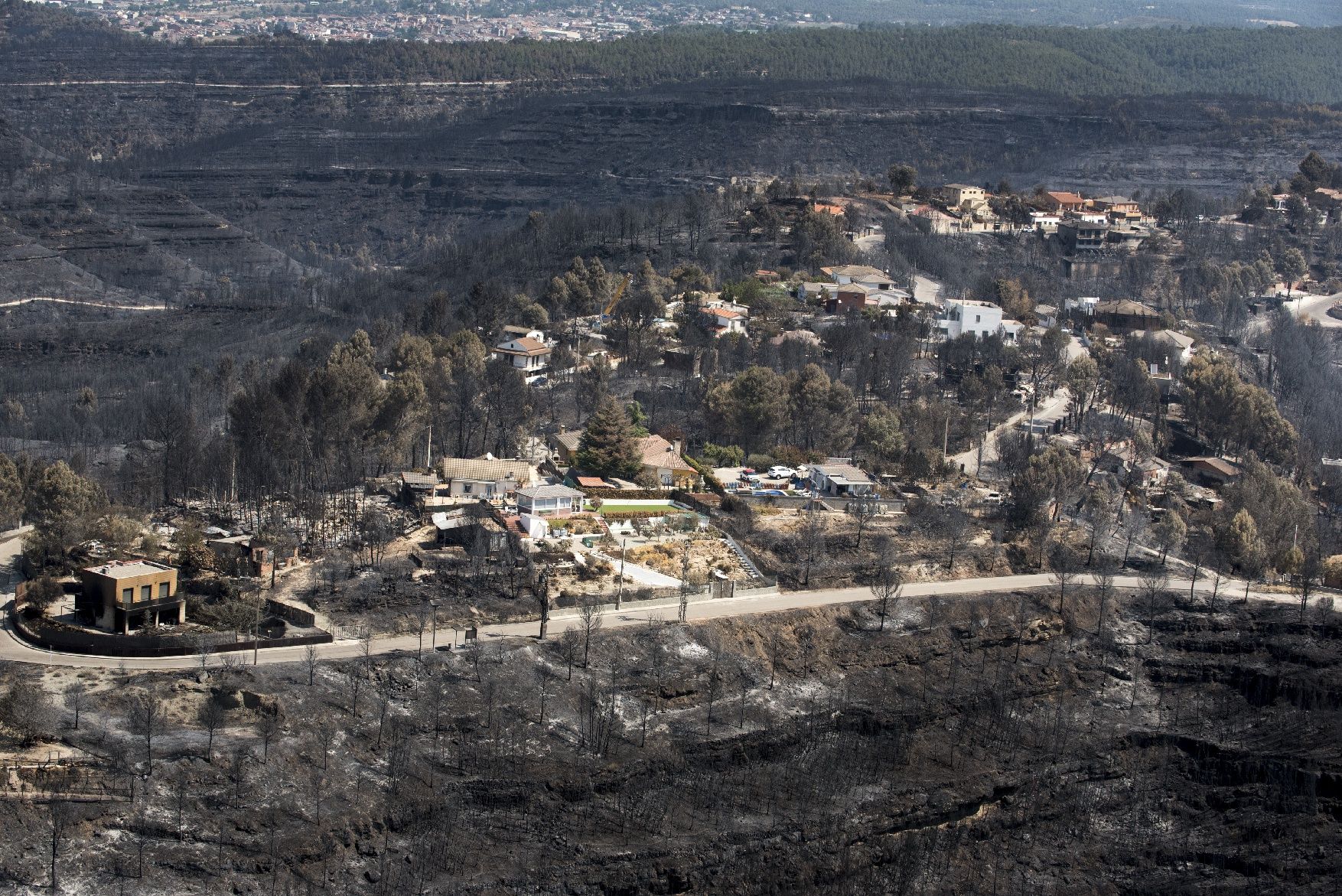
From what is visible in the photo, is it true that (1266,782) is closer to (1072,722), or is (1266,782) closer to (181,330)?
(1072,722)

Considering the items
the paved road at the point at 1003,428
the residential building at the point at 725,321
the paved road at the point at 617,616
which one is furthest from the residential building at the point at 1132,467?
the residential building at the point at 725,321

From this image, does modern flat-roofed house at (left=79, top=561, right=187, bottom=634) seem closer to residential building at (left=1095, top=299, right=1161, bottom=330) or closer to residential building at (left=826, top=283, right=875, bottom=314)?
residential building at (left=826, top=283, right=875, bottom=314)

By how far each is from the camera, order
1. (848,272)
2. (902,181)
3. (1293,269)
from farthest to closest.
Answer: (902,181)
(1293,269)
(848,272)

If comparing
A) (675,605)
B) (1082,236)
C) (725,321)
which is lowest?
(675,605)

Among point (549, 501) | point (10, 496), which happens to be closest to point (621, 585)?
point (549, 501)

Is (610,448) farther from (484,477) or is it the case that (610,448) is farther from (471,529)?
(471,529)

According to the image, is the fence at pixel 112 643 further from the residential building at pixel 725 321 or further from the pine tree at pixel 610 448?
the residential building at pixel 725 321

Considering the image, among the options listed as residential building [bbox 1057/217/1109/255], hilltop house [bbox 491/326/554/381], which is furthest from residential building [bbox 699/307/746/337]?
residential building [bbox 1057/217/1109/255]
